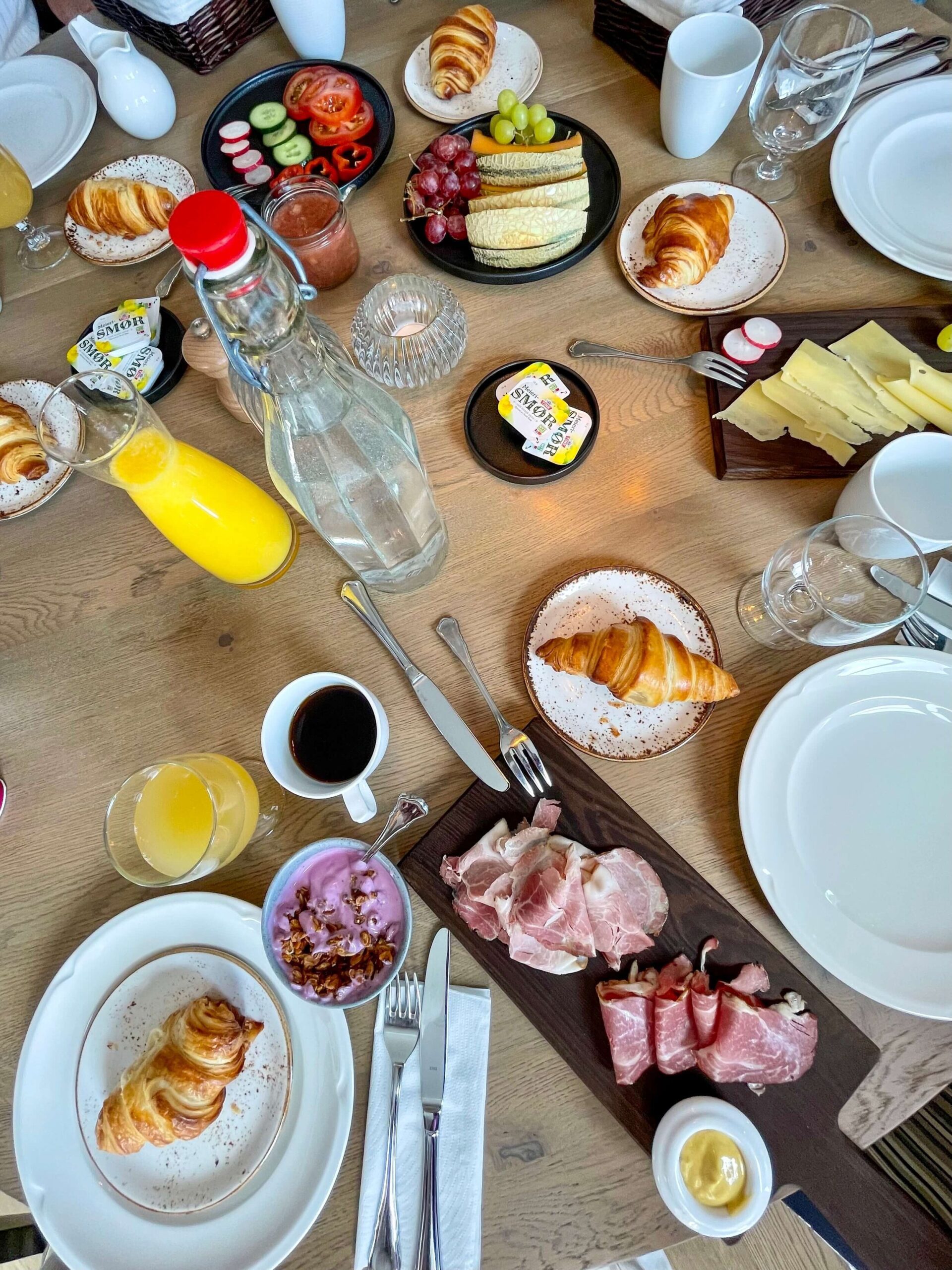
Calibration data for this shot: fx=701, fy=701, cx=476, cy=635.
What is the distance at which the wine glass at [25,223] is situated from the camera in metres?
1.13

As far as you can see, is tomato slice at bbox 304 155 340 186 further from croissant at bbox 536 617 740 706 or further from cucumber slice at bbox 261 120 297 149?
croissant at bbox 536 617 740 706

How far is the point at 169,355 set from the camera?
42.5 inches

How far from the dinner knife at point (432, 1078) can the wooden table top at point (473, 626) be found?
0.03 m

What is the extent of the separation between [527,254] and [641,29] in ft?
1.52

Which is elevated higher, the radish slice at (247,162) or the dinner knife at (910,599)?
the radish slice at (247,162)

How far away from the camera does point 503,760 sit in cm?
83

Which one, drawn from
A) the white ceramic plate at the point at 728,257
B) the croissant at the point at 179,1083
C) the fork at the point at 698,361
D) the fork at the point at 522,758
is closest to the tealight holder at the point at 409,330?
the fork at the point at 698,361

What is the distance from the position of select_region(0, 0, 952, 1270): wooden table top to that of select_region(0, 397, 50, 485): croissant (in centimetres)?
5

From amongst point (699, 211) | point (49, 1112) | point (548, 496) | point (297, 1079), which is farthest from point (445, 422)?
point (49, 1112)

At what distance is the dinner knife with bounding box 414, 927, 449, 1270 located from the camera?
704 millimetres

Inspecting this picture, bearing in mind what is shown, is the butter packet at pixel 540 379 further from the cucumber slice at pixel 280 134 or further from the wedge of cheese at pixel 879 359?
the cucumber slice at pixel 280 134

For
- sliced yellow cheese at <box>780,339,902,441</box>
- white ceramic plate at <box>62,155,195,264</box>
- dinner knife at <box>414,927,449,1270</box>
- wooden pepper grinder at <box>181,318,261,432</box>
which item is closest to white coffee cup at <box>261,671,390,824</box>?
dinner knife at <box>414,927,449,1270</box>

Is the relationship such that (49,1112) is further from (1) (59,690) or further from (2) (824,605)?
(2) (824,605)

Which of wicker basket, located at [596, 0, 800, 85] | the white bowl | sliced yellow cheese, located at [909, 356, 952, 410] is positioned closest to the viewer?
the white bowl
